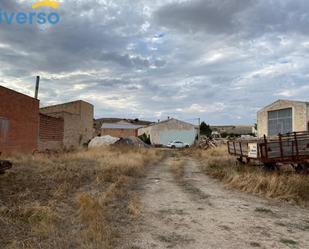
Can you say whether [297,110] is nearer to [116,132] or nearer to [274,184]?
[274,184]

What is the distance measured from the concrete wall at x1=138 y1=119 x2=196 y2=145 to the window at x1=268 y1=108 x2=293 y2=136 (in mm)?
23859

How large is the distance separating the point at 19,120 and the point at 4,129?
2.01 metres

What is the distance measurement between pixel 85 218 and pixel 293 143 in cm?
851

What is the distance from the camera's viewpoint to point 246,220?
712 cm

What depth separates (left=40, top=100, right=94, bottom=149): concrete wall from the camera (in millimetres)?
34469

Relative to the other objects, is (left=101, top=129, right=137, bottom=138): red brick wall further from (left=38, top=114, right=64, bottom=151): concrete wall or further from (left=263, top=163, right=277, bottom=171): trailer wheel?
(left=263, top=163, right=277, bottom=171): trailer wheel

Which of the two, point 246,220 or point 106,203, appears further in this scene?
point 106,203

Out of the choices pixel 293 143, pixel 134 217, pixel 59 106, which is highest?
pixel 59 106

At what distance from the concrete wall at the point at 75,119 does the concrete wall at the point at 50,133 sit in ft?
5.39

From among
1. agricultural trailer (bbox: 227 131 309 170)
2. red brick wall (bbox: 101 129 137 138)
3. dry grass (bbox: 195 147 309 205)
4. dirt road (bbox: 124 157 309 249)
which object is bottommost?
dirt road (bbox: 124 157 309 249)

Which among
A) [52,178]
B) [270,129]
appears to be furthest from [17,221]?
[270,129]

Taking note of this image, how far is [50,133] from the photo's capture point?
29.1 meters

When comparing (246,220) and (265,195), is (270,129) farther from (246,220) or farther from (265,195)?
(246,220)

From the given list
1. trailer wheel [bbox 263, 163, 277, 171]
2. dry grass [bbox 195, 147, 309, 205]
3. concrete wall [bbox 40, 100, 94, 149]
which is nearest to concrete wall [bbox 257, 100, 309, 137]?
concrete wall [bbox 40, 100, 94, 149]
